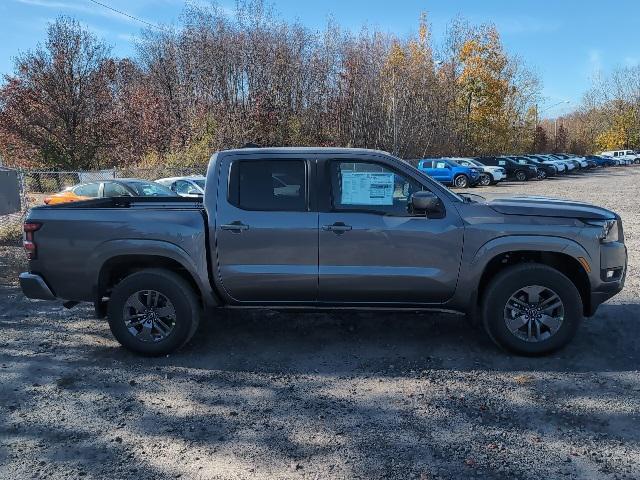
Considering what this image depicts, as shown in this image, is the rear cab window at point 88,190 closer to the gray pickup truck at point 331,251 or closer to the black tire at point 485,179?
the gray pickup truck at point 331,251

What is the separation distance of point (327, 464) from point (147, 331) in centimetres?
246

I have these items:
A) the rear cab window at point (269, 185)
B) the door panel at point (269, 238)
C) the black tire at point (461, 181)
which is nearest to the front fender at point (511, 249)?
the door panel at point (269, 238)

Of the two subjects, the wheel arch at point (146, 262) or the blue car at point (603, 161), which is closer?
the wheel arch at point (146, 262)

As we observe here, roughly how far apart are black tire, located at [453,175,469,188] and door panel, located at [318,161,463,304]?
1153 inches

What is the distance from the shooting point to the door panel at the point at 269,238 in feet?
15.8

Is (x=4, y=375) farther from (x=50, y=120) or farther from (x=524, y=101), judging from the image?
(x=524, y=101)

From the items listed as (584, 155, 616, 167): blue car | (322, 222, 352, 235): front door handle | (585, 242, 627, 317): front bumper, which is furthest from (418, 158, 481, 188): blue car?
(584, 155, 616, 167): blue car

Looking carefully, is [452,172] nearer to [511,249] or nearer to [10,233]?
[10,233]

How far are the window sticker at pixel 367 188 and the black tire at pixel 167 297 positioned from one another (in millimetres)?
1668

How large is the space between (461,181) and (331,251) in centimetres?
2972

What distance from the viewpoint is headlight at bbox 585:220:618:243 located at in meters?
4.75

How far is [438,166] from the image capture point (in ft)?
110

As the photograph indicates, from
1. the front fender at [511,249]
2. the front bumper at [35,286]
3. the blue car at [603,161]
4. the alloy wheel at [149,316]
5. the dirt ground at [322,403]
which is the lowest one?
the dirt ground at [322,403]

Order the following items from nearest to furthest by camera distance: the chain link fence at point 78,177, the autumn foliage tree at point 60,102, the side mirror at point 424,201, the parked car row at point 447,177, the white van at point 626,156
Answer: the side mirror at point 424,201
the parked car row at point 447,177
the chain link fence at point 78,177
the autumn foliage tree at point 60,102
the white van at point 626,156
